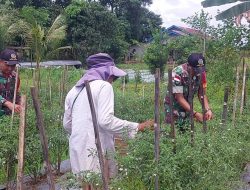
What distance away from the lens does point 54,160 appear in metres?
5.49

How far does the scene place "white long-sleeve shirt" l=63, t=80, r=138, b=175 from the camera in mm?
2742

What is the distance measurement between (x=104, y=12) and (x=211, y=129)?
2337 cm

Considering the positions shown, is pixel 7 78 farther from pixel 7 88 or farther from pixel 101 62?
pixel 101 62

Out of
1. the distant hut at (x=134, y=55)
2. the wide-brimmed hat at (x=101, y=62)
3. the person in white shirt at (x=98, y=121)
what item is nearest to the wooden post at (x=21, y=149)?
the person in white shirt at (x=98, y=121)

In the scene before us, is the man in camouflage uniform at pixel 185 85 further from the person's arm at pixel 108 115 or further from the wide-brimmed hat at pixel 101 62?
the person's arm at pixel 108 115

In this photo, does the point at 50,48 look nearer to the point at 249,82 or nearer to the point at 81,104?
the point at 249,82

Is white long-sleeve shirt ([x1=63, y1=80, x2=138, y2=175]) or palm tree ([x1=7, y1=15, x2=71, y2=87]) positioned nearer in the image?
white long-sleeve shirt ([x1=63, y1=80, x2=138, y2=175])

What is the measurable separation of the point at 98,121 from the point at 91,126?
0.33ft

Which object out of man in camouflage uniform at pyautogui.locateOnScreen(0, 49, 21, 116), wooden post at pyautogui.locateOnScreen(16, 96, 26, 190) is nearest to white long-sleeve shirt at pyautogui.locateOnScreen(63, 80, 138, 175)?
wooden post at pyautogui.locateOnScreen(16, 96, 26, 190)

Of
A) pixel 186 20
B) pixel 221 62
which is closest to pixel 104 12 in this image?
pixel 186 20

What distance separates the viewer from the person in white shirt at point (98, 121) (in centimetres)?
275

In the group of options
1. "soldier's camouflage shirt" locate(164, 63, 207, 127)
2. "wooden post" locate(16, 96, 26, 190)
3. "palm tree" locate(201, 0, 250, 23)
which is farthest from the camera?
"palm tree" locate(201, 0, 250, 23)

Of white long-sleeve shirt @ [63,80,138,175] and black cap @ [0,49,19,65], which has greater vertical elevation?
black cap @ [0,49,19,65]

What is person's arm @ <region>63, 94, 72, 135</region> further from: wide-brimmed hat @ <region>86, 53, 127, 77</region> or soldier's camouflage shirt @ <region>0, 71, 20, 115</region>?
soldier's camouflage shirt @ <region>0, 71, 20, 115</region>
